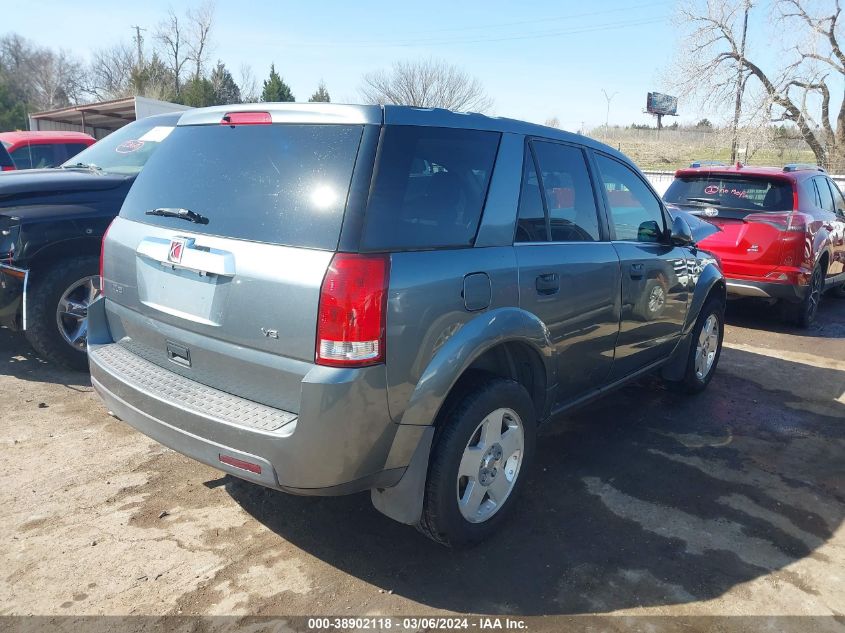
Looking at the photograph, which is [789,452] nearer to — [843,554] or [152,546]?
[843,554]

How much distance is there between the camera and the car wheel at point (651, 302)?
405 centimetres

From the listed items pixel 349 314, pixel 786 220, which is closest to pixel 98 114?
pixel 786 220

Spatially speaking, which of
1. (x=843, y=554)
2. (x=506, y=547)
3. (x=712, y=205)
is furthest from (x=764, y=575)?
(x=712, y=205)

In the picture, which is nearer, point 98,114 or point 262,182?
point 262,182

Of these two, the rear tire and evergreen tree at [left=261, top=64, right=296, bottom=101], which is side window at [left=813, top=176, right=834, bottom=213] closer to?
the rear tire

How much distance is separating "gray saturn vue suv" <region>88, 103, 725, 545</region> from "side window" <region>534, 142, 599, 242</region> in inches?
0.8

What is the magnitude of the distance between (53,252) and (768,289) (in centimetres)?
695

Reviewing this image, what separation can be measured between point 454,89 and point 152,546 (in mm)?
48623

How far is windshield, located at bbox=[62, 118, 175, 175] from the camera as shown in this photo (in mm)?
5797

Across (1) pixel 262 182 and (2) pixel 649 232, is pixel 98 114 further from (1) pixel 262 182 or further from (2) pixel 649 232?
(1) pixel 262 182

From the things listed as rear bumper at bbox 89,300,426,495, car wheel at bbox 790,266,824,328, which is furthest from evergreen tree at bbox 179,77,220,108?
rear bumper at bbox 89,300,426,495

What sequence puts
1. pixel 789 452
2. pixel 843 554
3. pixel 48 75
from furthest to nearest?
pixel 48 75 < pixel 789 452 < pixel 843 554

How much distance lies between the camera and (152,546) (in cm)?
292

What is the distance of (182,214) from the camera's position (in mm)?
2834
